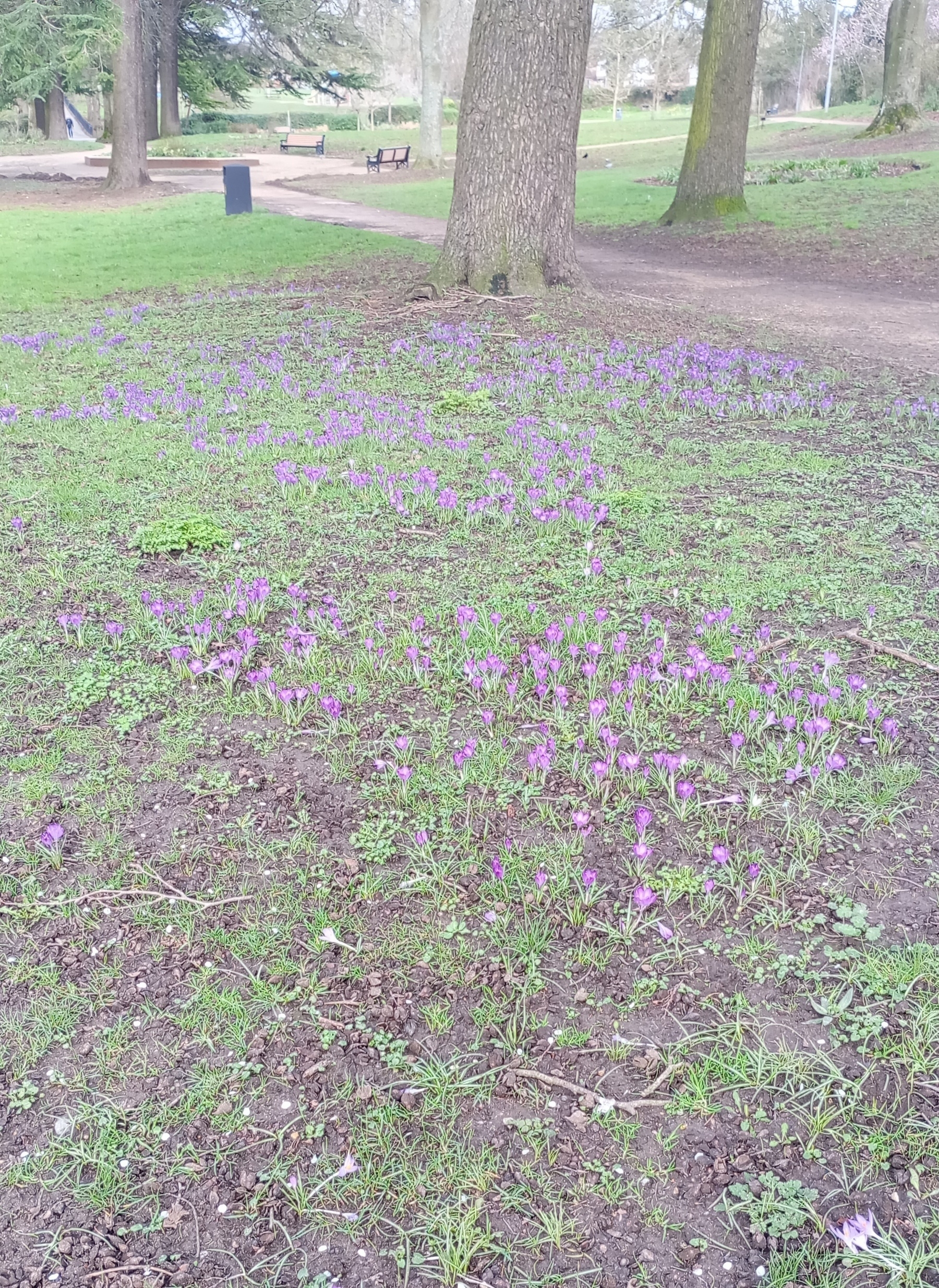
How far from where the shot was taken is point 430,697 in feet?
12.0

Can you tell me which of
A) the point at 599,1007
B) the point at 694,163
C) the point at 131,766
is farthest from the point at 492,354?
the point at 694,163

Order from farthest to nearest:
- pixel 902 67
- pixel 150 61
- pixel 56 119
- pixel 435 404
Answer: pixel 56 119 → pixel 150 61 → pixel 902 67 → pixel 435 404

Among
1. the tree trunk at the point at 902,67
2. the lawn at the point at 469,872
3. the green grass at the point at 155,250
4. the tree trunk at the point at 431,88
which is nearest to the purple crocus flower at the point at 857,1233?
the lawn at the point at 469,872

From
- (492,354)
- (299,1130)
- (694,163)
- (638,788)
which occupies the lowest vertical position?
(299,1130)

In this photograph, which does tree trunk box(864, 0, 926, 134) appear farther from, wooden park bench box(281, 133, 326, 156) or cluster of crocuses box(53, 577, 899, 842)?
cluster of crocuses box(53, 577, 899, 842)

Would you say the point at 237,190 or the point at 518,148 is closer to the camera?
the point at 518,148

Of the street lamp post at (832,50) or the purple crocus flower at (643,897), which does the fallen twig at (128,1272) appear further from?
the street lamp post at (832,50)

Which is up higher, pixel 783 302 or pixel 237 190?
pixel 237 190

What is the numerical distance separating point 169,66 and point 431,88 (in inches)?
572

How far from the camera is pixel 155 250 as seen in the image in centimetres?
1561

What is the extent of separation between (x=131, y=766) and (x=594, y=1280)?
2.16 meters

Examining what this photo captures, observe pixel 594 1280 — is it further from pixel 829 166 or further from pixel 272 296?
pixel 829 166

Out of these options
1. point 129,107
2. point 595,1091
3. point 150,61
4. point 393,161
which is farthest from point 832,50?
point 595,1091

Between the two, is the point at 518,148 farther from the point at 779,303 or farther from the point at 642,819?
the point at 642,819
